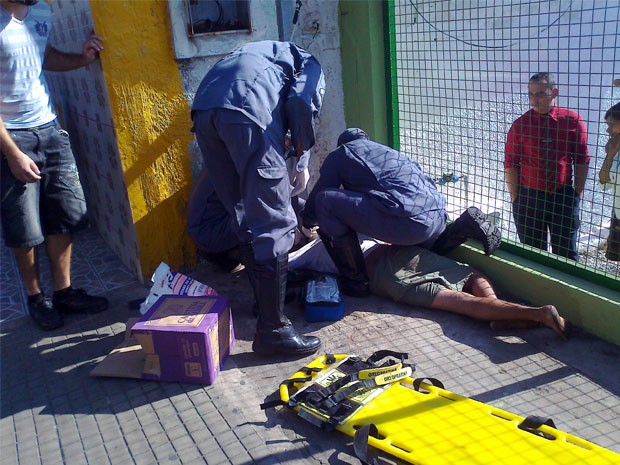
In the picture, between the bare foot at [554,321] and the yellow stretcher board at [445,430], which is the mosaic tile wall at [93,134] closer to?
the yellow stretcher board at [445,430]

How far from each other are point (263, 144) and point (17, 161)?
142 centimetres

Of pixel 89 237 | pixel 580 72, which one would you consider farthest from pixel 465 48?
pixel 89 237

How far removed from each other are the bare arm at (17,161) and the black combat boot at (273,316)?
4.48ft

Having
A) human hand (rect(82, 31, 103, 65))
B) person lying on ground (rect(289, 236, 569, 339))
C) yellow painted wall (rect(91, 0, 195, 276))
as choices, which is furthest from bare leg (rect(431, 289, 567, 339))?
human hand (rect(82, 31, 103, 65))

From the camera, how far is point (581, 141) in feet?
11.7

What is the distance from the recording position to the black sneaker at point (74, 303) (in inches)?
149

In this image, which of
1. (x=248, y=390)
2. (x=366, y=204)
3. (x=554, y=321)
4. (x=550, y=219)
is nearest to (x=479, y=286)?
(x=554, y=321)

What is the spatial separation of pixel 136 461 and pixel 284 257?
1.17 metres

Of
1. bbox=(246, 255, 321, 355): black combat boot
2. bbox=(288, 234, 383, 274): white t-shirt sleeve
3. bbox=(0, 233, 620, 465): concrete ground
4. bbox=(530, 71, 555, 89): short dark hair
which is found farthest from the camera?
bbox=(288, 234, 383, 274): white t-shirt sleeve

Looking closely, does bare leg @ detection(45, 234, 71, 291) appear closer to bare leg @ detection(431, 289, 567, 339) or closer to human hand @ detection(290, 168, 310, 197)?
human hand @ detection(290, 168, 310, 197)

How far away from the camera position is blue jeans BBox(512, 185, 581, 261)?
12.0 ft

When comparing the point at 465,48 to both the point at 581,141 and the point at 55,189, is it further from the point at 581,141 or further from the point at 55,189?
the point at 55,189

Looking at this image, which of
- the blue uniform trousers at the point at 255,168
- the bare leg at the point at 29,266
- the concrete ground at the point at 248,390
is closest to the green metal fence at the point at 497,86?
the concrete ground at the point at 248,390

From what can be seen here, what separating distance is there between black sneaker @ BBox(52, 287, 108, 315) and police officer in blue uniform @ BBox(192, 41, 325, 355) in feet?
4.07
